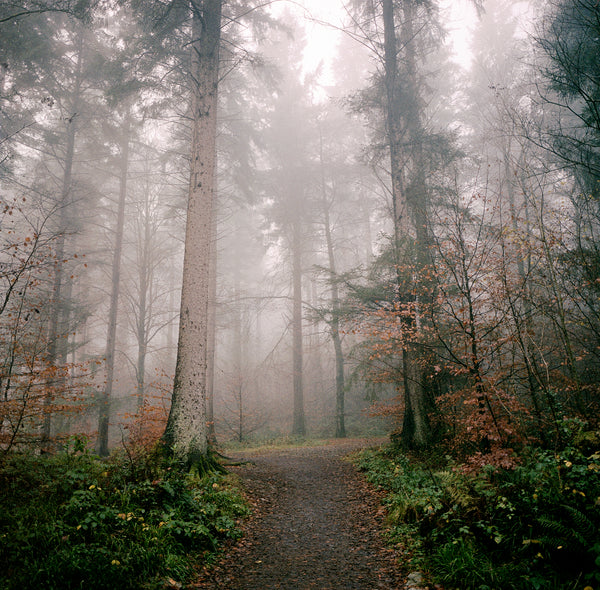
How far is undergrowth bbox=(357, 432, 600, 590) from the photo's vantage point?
9.69 feet

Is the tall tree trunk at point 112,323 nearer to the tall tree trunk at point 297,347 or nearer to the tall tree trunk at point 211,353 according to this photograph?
the tall tree trunk at point 211,353

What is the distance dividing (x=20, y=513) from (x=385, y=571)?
420cm

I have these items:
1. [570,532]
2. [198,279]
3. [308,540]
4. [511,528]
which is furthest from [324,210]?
[570,532]

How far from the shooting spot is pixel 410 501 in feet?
16.6

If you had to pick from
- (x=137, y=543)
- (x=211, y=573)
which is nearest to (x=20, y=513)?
(x=137, y=543)

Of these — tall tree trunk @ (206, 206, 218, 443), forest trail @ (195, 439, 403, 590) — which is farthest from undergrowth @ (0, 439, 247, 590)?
tall tree trunk @ (206, 206, 218, 443)

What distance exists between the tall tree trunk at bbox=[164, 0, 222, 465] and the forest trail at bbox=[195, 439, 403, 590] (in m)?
1.60

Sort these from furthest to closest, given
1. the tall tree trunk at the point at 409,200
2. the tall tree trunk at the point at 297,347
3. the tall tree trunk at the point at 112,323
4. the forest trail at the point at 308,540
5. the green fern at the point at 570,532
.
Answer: the tall tree trunk at the point at 297,347 < the tall tree trunk at the point at 112,323 < the tall tree trunk at the point at 409,200 < the forest trail at the point at 308,540 < the green fern at the point at 570,532

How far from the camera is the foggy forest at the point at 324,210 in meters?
6.66

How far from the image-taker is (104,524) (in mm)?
3791

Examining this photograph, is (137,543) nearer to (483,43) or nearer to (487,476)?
(487,476)

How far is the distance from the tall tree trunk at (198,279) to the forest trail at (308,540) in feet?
5.26

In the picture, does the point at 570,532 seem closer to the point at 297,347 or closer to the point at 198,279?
the point at 198,279

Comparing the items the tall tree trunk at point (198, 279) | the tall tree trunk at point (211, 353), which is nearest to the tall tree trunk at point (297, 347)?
the tall tree trunk at point (211, 353)
